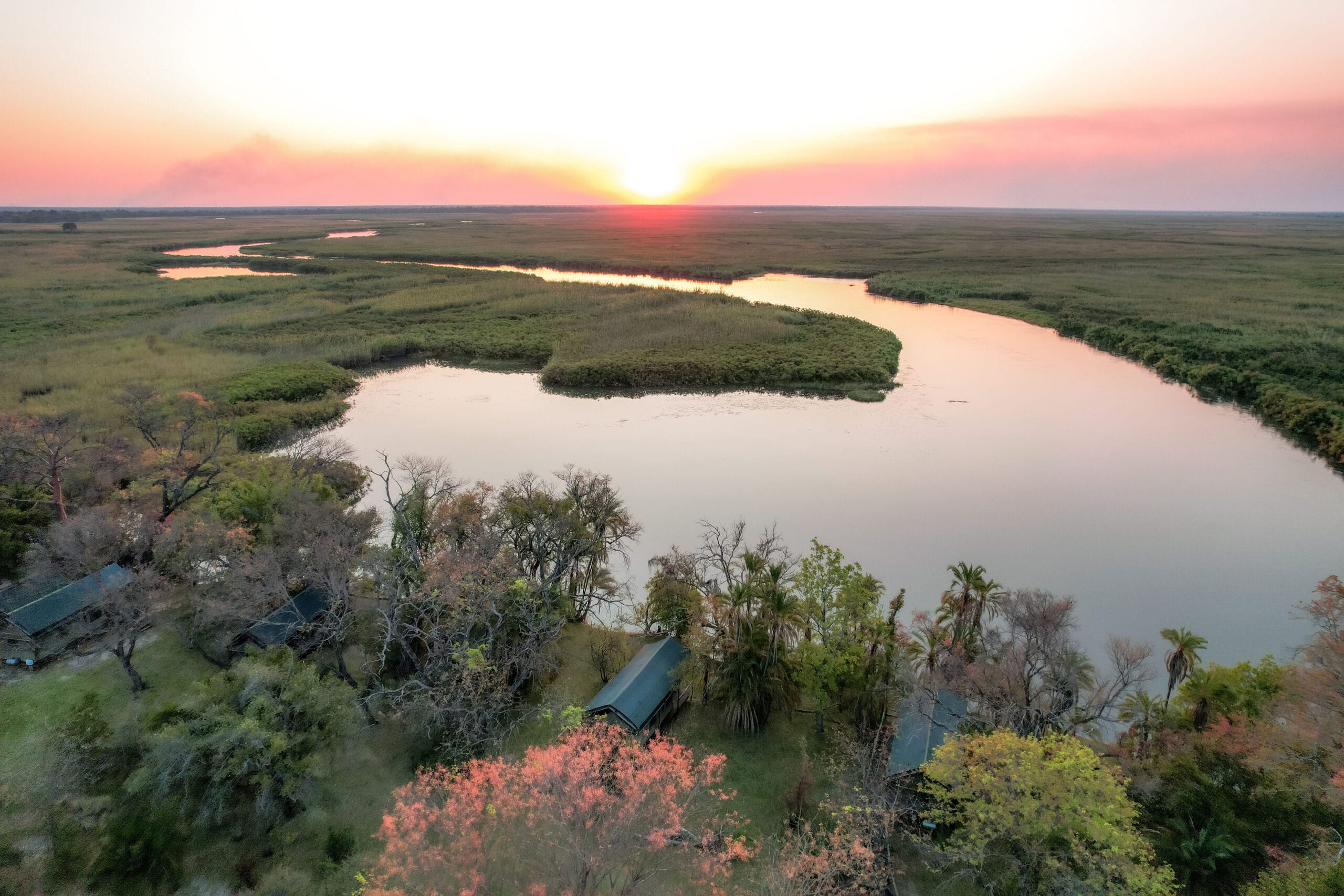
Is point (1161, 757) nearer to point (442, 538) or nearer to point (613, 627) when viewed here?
point (613, 627)

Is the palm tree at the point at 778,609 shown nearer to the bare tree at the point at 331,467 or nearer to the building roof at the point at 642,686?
the building roof at the point at 642,686

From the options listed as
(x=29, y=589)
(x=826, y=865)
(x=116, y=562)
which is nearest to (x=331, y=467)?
(x=116, y=562)

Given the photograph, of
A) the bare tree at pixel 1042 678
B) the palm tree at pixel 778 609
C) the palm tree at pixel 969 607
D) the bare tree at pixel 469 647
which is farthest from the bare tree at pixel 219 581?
the palm tree at pixel 969 607

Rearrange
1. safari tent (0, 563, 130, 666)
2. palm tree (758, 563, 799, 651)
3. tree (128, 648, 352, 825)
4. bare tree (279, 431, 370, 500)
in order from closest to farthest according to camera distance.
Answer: tree (128, 648, 352, 825) → palm tree (758, 563, 799, 651) → safari tent (0, 563, 130, 666) → bare tree (279, 431, 370, 500)

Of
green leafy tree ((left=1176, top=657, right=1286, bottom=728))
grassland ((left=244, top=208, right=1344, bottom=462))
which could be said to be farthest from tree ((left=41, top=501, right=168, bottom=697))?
grassland ((left=244, top=208, right=1344, bottom=462))

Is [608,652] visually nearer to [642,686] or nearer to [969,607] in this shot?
[642,686]

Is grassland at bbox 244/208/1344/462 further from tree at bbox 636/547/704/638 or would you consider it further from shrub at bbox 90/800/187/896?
shrub at bbox 90/800/187/896

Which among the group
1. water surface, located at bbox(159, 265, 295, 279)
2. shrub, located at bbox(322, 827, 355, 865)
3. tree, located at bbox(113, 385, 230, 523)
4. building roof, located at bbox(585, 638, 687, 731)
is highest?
water surface, located at bbox(159, 265, 295, 279)
